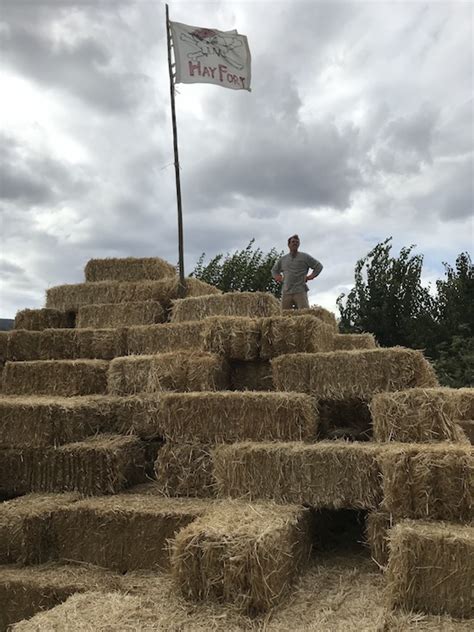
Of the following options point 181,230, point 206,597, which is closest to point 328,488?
point 206,597

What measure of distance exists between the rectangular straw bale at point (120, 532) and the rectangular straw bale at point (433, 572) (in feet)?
5.14

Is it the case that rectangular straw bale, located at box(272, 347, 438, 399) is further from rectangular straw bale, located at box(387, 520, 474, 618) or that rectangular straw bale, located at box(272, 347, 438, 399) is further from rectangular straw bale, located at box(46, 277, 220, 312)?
rectangular straw bale, located at box(46, 277, 220, 312)

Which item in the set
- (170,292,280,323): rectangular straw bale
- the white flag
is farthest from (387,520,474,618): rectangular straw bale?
the white flag

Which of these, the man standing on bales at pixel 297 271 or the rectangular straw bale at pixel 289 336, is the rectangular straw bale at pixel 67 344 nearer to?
the rectangular straw bale at pixel 289 336

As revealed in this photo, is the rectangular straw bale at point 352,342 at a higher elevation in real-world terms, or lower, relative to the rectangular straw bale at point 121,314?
lower

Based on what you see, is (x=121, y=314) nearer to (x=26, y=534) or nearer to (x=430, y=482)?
(x=26, y=534)

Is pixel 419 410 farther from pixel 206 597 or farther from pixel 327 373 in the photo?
pixel 206 597

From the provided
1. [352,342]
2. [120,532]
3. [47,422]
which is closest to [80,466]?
[47,422]

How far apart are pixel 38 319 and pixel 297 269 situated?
3.93 m

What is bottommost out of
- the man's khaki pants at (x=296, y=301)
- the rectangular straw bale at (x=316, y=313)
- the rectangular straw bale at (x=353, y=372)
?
the rectangular straw bale at (x=353, y=372)

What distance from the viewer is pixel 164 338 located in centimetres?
689

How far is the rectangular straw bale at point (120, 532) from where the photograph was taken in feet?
14.2

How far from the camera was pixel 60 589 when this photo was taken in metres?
4.02

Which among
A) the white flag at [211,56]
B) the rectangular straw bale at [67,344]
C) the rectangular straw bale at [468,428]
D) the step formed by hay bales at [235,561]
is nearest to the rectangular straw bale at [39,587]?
the step formed by hay bales at [235,561]
